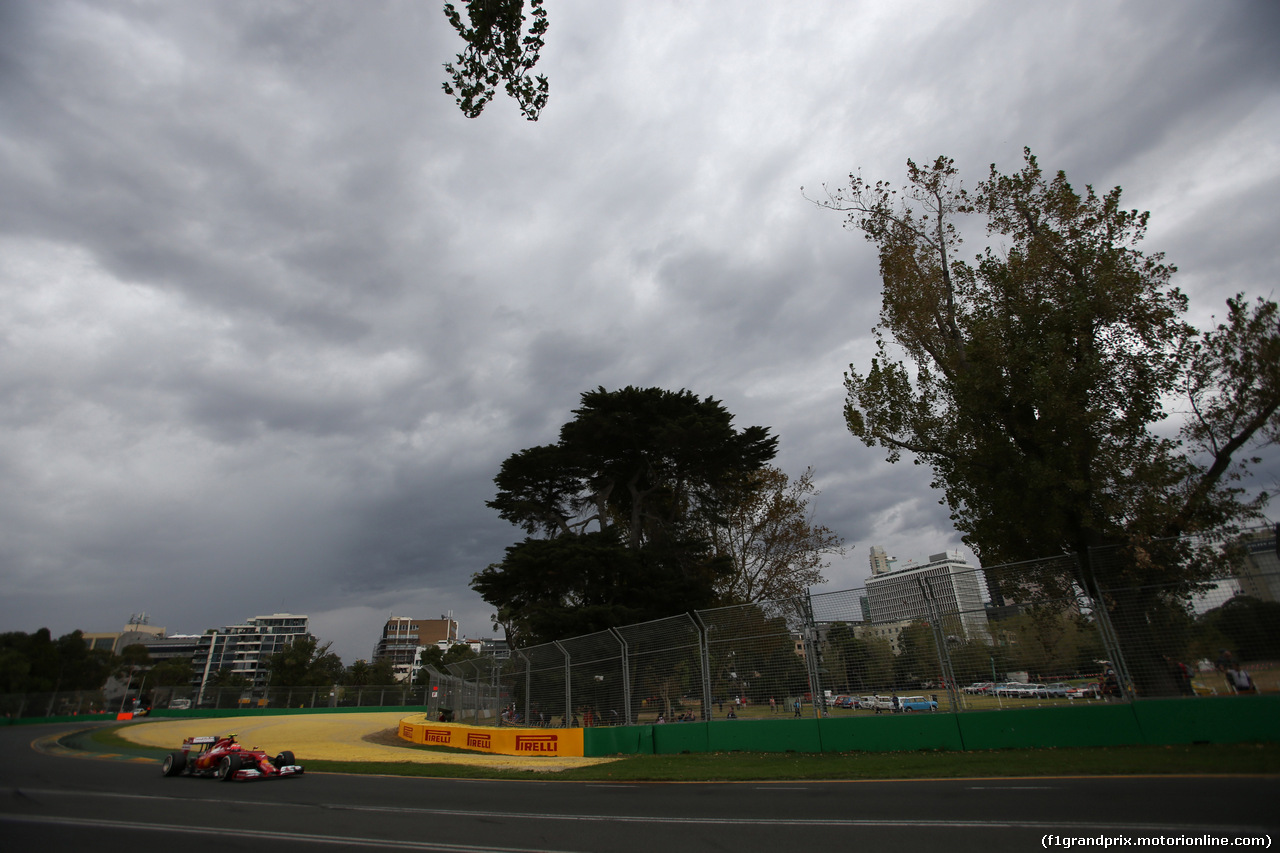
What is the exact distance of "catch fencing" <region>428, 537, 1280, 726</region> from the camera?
31.6 ft

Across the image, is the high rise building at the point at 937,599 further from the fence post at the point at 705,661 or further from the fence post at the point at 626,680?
the fence post at the point at 626,680

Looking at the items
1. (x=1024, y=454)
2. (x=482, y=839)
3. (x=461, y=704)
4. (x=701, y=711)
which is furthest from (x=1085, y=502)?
(x=461, y=704)

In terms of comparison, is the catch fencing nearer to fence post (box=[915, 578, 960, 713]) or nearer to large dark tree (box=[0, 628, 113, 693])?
fence post (box=[915, 578, 960, 713])

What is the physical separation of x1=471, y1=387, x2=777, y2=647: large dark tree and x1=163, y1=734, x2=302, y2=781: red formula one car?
10583 millimetres

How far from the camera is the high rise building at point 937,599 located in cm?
1164

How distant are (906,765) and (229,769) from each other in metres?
13.5

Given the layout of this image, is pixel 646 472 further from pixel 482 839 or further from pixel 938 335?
pixel 482 839

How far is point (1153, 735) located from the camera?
1014 centimetres

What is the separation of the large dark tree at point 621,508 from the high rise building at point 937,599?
13060 millimetres

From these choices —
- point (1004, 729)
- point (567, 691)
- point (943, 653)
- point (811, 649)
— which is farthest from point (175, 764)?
point (1004, 729)

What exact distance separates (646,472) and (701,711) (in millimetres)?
16104

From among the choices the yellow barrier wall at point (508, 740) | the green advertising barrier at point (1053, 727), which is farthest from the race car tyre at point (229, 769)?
the green advertising barrier at point (1053, 727)

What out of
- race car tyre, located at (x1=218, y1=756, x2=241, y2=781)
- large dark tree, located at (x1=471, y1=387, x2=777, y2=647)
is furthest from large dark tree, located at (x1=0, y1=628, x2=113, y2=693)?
race car tyre, located at (x1=218, y1=756, x2=241, y2=781)

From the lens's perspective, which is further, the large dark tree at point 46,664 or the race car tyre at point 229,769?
the large dark tree at point 46,664
